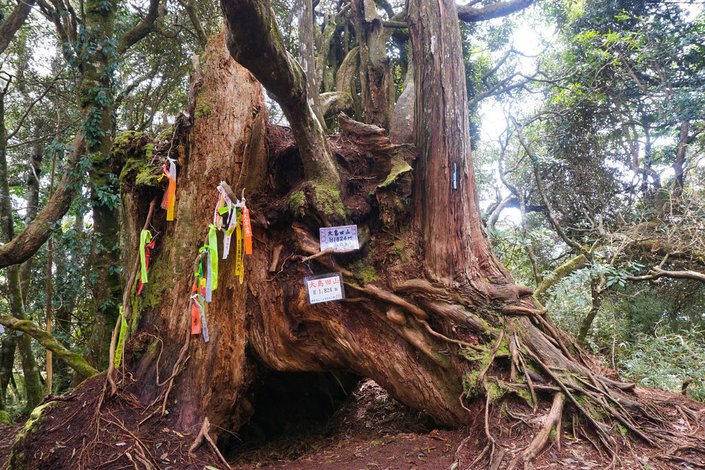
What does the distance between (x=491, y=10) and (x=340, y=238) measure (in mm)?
3209

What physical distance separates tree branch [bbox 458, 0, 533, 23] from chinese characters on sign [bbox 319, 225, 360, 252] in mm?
2927

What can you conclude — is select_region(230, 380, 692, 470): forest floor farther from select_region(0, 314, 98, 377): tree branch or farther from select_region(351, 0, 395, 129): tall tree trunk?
select_region(351, 0, 395, 129): tall tree trunk

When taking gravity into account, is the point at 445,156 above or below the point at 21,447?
above

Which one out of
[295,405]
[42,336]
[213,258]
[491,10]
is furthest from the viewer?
[295,405]

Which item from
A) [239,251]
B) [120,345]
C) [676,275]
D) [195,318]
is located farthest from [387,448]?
[676,275]

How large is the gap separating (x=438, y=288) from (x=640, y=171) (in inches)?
266

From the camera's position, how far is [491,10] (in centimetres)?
450

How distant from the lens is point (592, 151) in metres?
8.41

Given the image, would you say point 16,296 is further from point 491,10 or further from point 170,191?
point 491,10

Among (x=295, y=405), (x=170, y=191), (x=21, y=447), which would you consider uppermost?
(x=170, y=191)

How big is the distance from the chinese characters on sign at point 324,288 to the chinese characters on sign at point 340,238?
→ 0.79 ft

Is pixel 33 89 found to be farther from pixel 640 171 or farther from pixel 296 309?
pixel 640 171

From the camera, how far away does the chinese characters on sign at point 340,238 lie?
11.2ft

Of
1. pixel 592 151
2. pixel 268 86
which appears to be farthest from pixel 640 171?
pixel 268 86
